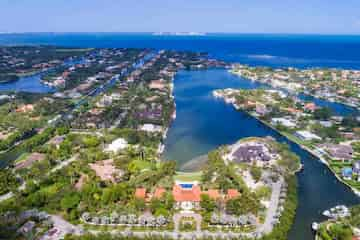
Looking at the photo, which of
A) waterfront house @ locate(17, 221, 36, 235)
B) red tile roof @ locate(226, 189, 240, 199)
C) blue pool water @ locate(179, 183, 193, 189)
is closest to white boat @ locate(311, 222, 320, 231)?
red tile roof @ locate(226, 189, 240, 199)

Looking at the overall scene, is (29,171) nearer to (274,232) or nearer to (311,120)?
(274,232)

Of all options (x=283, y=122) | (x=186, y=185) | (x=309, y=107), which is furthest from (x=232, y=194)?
(x=309, y=107)

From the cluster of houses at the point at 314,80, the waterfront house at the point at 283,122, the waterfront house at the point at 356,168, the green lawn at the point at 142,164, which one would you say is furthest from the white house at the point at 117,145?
the cluster of houses at the point at 314,80

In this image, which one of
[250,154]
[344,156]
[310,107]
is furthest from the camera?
[310,107]

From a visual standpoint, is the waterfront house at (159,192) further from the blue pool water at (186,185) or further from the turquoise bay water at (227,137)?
the turquoise bay water at (227,137)

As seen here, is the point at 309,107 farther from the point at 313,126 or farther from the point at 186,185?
the point at 186,185

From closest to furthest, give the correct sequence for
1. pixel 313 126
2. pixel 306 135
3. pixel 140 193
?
pixel 140 193 < pixel 306 135 < pixel 313 126
